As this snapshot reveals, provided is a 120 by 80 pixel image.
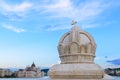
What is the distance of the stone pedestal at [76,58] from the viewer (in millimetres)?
8078

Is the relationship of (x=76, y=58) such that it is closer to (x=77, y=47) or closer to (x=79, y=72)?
(x=77, y=47)

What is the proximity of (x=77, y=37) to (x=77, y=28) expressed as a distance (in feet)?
1.56

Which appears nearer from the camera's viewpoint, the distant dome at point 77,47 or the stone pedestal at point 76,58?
the stone pedestal at point 76,58

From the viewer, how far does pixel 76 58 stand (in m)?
8.36

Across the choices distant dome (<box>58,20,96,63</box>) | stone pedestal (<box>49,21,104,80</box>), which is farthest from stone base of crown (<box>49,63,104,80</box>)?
distant dome (<box>58,20,96,63</box>)

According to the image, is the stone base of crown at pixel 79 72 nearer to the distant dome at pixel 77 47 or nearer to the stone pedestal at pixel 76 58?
the stone pedestal at pixel 76 58

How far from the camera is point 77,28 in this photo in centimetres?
880

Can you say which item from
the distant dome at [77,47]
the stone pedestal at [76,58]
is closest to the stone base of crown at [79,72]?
the stone pedestal at [76,58]

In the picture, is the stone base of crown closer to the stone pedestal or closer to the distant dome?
the stone pedestal

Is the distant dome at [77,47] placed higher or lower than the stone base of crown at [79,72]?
higher

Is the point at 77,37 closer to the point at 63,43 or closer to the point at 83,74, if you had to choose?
the point at 63,43

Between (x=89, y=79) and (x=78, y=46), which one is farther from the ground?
(x=78, y=46)

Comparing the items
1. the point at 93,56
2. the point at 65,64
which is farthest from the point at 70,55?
the point at 93,56

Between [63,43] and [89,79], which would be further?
[63,43]
